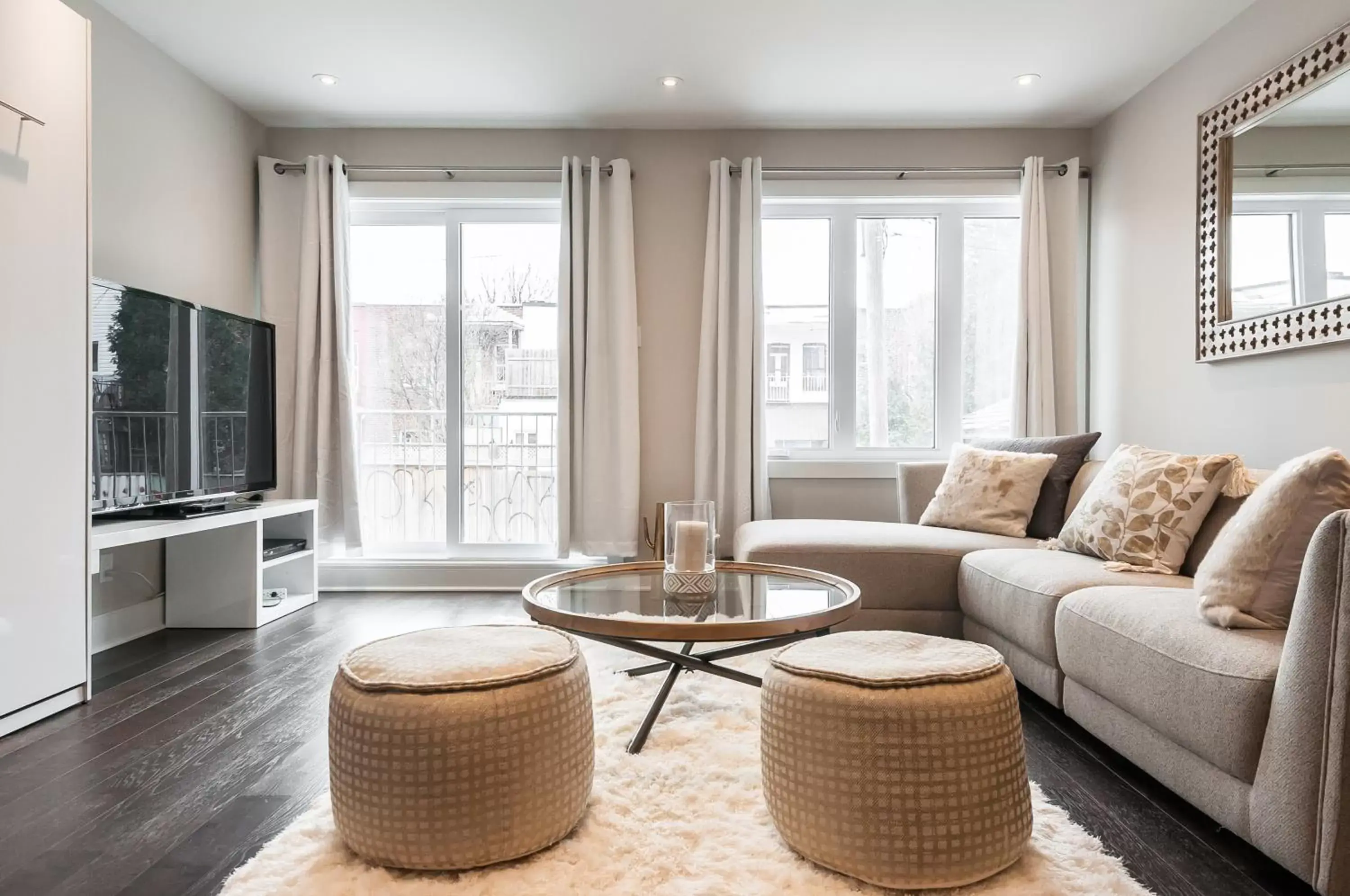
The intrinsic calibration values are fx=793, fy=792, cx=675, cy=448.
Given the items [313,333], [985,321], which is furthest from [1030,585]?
[313,333]

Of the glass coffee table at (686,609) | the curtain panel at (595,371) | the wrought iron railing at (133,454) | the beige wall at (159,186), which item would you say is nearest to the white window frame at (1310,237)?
the glass coffee table at (686,609)

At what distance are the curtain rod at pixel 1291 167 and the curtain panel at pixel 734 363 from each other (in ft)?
6.79

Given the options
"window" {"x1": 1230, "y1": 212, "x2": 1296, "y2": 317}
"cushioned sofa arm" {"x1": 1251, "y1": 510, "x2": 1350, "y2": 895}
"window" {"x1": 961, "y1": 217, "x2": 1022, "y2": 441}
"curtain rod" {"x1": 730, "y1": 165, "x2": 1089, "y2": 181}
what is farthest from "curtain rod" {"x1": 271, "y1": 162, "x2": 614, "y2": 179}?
"cushioned sofa arm" {"x1": 1251, "y1": 510, "x2": 1350, "y2": 895}

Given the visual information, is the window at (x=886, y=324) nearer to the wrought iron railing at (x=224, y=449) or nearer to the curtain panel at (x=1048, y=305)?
the curtain panel at (x=1048, y=305)

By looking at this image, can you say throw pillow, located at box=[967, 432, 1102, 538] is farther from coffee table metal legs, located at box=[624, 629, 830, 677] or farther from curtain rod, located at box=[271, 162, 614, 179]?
curtain rod, located at box=[271, 162, 614, 179]

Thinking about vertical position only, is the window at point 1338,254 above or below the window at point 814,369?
above

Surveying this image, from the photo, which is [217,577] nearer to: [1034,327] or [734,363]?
[734,363]

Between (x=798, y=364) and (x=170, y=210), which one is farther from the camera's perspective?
(x=798, y=364)

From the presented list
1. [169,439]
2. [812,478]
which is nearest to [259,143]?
[169,439]

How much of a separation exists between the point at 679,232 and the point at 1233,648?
130 inches

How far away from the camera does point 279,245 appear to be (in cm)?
418

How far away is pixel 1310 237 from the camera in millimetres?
2670

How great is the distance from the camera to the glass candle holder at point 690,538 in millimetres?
2021

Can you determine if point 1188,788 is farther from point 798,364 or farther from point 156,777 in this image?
point 798,364
